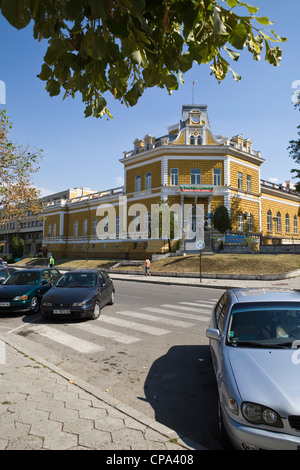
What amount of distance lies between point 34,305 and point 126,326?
12.1 ft

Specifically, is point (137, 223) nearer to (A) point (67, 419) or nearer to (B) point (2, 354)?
(B) point (2, 354)

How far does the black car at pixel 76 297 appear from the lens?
8906mm

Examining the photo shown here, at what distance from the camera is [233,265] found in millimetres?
24375

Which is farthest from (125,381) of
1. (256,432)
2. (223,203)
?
(223,203)

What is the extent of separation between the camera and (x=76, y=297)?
30.1 feet

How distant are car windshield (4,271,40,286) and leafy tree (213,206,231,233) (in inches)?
981

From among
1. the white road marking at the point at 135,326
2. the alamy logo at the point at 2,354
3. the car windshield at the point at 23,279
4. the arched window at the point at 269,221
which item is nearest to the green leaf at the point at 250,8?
the alamy logo at the point at 2,354

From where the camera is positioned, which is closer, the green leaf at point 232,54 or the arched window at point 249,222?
the green leaf at point 232,54

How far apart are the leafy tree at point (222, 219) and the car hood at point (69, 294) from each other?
83.8ft

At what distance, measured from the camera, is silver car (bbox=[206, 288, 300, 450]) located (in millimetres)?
2768

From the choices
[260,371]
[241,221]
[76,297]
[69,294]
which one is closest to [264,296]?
[260,371]

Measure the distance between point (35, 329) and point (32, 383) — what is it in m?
4.16

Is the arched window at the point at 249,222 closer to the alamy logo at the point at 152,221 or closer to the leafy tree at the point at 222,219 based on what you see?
the leafy tree at the point at 222,219


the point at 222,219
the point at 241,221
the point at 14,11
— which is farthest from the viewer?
the point at 241,221
